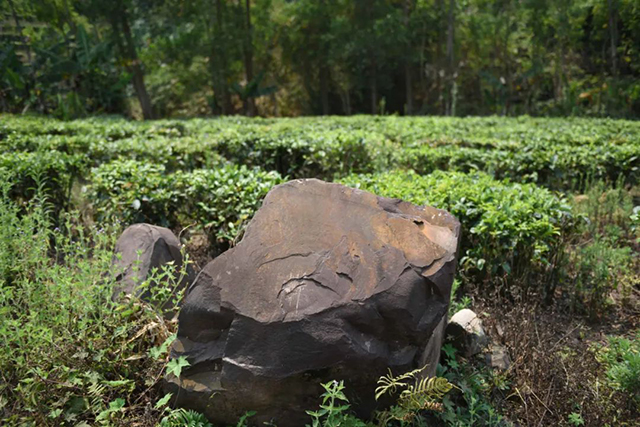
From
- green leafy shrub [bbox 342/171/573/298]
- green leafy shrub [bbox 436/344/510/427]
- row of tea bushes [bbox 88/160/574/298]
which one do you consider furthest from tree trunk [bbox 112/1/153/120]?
green leafy shrub [bbox 436/344/510/427]

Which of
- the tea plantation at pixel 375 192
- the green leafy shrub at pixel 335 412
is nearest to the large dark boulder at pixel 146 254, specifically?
the tea plantation at pixel 375 192

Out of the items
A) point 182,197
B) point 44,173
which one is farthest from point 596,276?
point 44,173

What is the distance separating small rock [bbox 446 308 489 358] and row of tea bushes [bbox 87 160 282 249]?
7.13ft

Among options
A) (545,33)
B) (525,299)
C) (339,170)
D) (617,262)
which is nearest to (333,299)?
(525,299)

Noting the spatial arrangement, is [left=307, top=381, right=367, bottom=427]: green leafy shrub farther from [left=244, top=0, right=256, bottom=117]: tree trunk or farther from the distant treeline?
[left=244, top=0, right=256, bottom=117]: tree trunk

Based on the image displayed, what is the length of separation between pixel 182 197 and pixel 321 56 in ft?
77.3

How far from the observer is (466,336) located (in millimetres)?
3287

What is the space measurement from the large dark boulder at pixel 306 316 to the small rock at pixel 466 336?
597 mm

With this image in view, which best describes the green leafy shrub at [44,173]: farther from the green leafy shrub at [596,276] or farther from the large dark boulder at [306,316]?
the green leafy shrub at [596,276]

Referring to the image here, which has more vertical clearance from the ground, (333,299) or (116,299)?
(333,299)

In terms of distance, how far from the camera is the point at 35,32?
25188mm

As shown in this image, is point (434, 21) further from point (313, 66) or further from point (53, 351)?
point (53, 351)

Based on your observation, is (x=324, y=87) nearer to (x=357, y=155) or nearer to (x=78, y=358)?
(x=357, y=155)

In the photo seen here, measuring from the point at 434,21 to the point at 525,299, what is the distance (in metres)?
24.4
